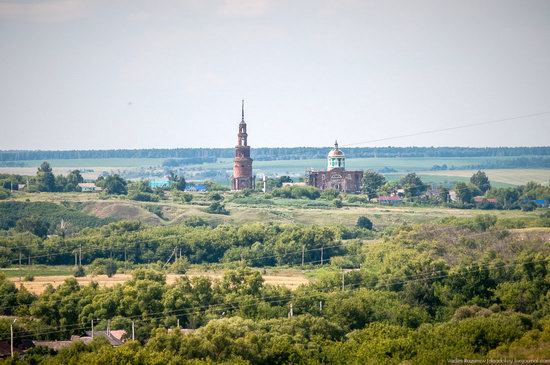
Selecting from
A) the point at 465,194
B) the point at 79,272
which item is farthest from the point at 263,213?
the point at 79,272

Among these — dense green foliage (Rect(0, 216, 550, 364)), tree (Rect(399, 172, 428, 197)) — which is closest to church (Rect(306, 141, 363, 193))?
tree (Rect(399, 172, 428, 197))

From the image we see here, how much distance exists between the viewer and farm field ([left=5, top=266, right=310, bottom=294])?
9044 centimetres

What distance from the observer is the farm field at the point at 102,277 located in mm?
90438

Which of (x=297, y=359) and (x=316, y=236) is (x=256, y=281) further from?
(x=316, y=236)

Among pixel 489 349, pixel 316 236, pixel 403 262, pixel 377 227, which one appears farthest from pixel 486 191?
pixel 489 349

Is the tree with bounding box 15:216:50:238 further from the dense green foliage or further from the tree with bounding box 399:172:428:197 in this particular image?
the tree with bounding box 399:172:428:197

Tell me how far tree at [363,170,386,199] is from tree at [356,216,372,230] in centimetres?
Result: 3674

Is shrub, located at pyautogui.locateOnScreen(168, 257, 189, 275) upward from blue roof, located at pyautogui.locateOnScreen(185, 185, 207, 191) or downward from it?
downward

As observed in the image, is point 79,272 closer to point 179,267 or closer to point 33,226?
point 179,267

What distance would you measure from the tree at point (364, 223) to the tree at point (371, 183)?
36741 mm

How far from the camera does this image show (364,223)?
454ft

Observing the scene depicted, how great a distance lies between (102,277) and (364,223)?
45444 mm

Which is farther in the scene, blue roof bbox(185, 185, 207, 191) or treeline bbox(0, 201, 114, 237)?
blue roof bbox(185, 185, 207, 191)

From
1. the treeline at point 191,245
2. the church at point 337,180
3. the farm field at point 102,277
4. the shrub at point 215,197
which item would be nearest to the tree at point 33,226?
the treeline at point 191,245
